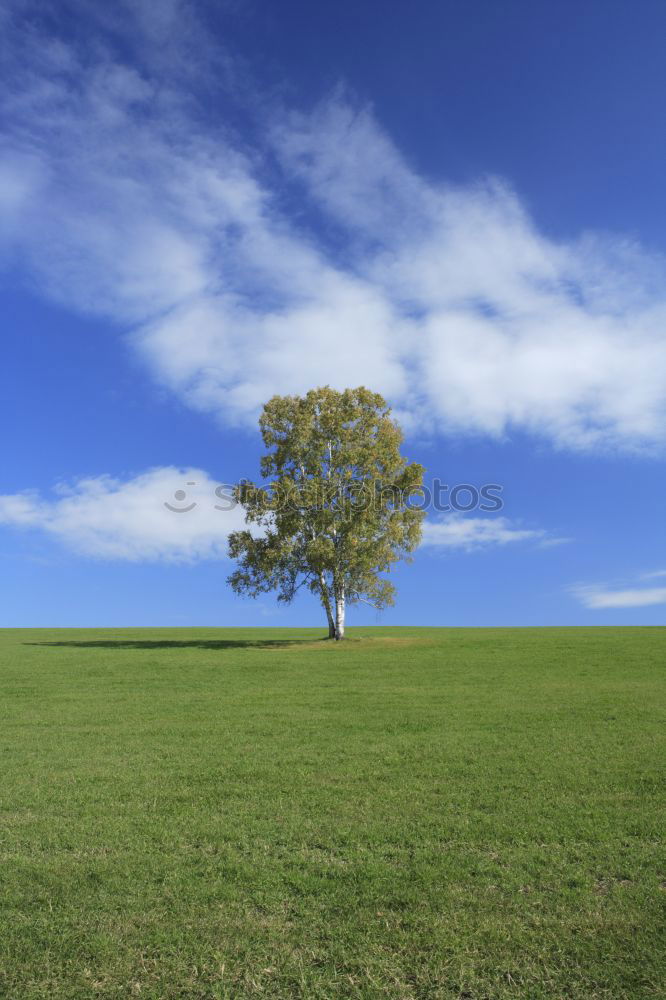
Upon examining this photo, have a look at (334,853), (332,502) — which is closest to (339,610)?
(332,502)

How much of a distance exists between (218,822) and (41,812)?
10.5ft

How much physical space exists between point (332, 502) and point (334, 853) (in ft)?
134

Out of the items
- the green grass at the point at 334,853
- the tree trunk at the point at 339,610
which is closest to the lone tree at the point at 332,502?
the tree trunk at the point at 339,610

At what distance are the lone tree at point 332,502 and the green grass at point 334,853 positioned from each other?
28.6 meters

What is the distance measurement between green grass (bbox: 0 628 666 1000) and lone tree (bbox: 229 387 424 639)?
1125 inches

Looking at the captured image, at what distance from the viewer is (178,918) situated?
7.10 m

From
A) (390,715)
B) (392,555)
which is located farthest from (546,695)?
(392,555)

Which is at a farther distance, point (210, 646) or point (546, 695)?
point (210, 646)

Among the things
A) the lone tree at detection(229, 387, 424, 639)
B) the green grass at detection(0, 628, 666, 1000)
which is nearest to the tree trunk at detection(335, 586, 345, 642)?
the lone tree at detection(229, 387, 424, 639)

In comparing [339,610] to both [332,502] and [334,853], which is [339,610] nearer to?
[332,502]

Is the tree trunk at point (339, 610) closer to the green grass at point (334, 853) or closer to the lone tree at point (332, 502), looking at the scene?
the lone tree at point (332, 502)

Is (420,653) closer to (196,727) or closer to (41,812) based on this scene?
(196,727)

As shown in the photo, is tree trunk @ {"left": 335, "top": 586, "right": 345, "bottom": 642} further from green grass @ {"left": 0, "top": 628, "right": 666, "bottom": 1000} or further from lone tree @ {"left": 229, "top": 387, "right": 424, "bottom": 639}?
green grass @ {"left": 0, "top": 628, "right": 666, "bottom": 1000}

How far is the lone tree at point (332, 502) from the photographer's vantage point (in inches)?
1906
